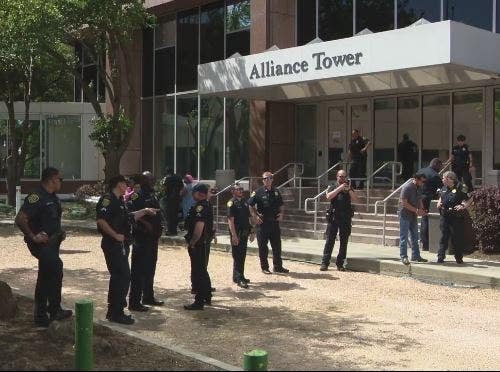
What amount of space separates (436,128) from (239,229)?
29.2ft

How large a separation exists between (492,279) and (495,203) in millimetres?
2724

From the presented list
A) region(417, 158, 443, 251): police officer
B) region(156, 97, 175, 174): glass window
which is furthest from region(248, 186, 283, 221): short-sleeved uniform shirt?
region(156, 97, 175, 174): glass window

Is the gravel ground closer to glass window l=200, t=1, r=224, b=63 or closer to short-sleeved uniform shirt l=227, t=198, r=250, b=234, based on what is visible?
short-sleeved uniform shirt l=227, t=198, r=250, b=234

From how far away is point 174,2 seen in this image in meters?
23.8

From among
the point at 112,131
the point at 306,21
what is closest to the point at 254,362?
the point at 306,21

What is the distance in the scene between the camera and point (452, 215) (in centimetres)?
1180

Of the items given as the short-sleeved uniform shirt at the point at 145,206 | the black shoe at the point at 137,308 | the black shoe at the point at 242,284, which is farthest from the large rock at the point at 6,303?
the black shoe at the point at 242,284

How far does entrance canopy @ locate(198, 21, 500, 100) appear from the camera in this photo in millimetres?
13531

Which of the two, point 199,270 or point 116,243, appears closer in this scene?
point 116,243

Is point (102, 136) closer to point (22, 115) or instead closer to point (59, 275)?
point (22, 115)

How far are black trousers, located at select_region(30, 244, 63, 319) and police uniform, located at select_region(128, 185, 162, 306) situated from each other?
3.89 ft

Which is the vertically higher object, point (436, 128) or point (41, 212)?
point (436, 128)

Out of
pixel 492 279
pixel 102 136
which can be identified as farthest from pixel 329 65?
pixel 102 136

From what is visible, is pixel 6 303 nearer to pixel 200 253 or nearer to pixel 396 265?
pixel 200 253
